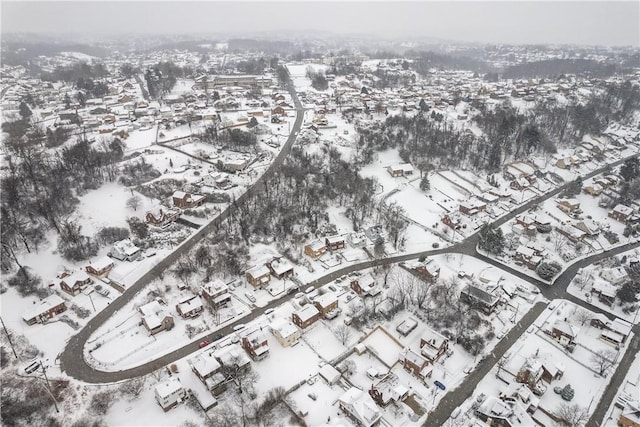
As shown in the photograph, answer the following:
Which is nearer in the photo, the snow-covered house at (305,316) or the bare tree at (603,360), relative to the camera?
the bare tree at (603,360)

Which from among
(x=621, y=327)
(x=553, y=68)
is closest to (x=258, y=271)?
(x=621, y=327)

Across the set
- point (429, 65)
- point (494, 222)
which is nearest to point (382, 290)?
point (494, 222)

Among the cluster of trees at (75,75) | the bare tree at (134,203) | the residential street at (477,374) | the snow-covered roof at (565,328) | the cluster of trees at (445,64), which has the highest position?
the cluster of trees at (445,64)

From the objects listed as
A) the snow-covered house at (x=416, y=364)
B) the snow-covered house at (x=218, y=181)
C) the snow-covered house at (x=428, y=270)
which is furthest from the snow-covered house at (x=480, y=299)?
the snow-covered house at (x=218, y=181)

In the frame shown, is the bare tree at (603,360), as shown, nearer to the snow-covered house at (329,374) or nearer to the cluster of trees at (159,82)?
the snow-covered house at (329,374)

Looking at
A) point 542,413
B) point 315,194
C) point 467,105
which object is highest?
point 467,105

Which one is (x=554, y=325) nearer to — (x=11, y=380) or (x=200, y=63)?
(x=11, y=380)
